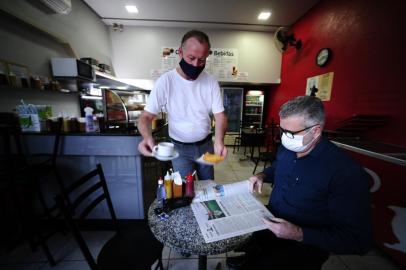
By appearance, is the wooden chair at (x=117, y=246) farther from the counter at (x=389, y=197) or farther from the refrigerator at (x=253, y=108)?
the refrigerator at (x=253, y=108)

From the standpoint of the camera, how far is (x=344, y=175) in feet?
2.47

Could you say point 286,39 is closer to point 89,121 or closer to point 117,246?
point 89,121

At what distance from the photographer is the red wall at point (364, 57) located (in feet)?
5.65

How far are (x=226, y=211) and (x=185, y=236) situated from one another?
25cm

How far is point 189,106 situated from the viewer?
1350 mm

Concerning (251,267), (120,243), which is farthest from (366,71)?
(120,243)

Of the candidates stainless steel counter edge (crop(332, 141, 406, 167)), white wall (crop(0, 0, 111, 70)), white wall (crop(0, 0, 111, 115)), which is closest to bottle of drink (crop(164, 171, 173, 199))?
stainless steel counter edge (crop(332, 141, 406, 167))

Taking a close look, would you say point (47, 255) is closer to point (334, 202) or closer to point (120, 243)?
point (120, 243)

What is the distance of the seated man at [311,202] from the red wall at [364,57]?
157 cm

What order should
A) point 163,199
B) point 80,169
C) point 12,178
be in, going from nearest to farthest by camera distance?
1. point 163,199
2. point 12,178
3. point 80,169

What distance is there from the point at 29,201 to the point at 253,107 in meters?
5.34

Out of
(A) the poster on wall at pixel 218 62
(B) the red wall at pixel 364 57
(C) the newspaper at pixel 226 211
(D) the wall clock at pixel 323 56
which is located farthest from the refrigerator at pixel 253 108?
(C) the newspaper at pixel 226 211

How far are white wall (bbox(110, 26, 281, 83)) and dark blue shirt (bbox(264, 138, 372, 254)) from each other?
4.01 m

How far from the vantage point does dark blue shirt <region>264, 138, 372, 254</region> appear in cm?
70
